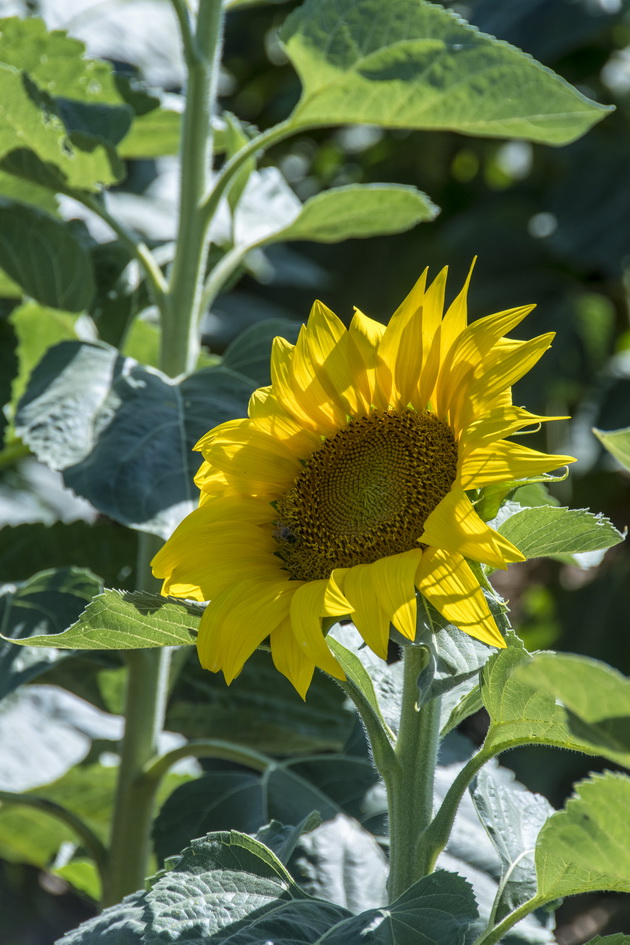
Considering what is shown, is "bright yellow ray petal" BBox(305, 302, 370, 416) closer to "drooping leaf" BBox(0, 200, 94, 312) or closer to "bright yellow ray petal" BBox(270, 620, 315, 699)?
"bright yellow ray petal" BBox(270, 620, 315, 699)

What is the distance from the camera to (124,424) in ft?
1.95

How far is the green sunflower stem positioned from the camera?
1.40ft

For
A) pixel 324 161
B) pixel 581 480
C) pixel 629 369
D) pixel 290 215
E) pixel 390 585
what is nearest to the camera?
pixel 390 585

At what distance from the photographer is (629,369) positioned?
1.60 metres

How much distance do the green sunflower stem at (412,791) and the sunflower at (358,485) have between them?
0.18 feet

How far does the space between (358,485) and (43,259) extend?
344 millimetres

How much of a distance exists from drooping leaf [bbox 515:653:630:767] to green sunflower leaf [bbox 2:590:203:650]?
18cm

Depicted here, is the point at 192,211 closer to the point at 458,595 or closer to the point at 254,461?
the point at 254,461

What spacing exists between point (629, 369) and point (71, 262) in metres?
1.12

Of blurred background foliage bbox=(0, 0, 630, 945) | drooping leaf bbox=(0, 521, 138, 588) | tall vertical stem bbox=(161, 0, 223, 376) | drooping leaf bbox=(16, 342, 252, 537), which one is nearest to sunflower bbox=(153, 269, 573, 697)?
drooping leaf bbox=(16, 342, 252, 537)

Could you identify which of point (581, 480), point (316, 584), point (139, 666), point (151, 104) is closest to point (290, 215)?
point (151, 104)

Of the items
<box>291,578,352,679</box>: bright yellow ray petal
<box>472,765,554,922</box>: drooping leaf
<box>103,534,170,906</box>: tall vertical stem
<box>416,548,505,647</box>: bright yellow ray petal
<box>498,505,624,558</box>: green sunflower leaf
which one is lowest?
<box>103,534,170,906</box>: tall vertical stem

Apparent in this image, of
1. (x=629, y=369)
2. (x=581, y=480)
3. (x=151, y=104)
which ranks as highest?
(x=151, y=104)

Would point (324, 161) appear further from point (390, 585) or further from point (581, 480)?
point (390, 585)
